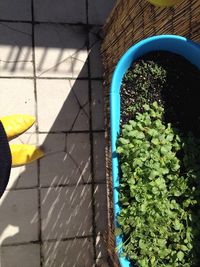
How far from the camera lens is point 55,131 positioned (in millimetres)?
3279

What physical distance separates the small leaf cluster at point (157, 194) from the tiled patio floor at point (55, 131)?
99 centimetres

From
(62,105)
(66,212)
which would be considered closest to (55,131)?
(62,105)

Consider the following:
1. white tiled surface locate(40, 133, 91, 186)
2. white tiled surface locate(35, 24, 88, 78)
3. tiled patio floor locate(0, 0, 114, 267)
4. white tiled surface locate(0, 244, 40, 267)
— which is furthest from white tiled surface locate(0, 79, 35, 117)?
white tiled surface locate(0, 244, 40, 267)

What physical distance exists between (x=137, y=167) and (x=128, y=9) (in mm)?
1029

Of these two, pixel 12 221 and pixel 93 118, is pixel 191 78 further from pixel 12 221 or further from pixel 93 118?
pixel 12 221

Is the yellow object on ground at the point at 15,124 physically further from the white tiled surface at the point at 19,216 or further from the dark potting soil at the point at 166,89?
the white tiled surface at the point at 19,216

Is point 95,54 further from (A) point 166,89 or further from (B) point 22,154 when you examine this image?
(B) point 22,154

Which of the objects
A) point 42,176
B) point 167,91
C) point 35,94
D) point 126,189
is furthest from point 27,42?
point 126,189

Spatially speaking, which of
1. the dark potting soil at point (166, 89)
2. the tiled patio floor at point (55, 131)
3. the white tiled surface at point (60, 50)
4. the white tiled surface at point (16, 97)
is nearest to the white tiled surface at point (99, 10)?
the tiled patio floor at point (55, 131)

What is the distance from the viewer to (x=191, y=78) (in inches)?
96.3

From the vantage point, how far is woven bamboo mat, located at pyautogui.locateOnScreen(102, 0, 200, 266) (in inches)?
90.3

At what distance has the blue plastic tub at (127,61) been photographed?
2.33 metres

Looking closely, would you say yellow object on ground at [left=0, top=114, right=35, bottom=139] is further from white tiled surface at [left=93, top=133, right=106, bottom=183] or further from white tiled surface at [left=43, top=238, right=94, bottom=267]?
white tiled surface at [left=43, top=238, right=94, bottom=267]

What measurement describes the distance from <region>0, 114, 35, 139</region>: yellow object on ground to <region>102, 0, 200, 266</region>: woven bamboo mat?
1.82 ft
